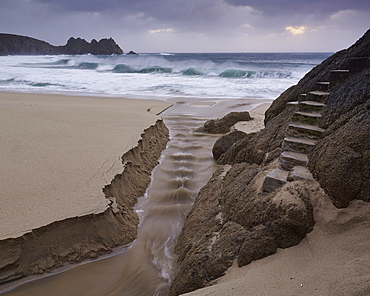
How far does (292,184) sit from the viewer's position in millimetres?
2830

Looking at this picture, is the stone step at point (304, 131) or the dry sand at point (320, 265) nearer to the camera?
the dry sand at point (320, 265)

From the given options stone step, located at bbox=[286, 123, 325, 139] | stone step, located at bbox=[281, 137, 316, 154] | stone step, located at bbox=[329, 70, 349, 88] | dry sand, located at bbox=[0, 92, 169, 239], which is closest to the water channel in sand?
dry sand, located at bbox=[0, 92, 169, 239]

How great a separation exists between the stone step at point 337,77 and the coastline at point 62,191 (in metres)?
3.18

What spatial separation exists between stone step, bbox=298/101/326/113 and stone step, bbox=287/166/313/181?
93 centimetres

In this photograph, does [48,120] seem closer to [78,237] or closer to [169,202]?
[169,202]

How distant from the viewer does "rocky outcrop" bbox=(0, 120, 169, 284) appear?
2939 mm

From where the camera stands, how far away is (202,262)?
2766 mm

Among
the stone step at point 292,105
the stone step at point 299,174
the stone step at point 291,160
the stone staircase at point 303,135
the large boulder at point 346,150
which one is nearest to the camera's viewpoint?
the large boulder at point 346,150

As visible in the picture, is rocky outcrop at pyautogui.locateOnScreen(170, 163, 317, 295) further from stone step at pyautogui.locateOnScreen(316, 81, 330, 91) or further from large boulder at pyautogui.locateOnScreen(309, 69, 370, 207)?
stone step at pyautogui.locateOnScreen(316, 81, 330, 91)

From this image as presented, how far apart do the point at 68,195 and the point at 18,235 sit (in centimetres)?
83

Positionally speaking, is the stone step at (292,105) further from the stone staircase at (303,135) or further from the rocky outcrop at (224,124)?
the rocky outcrop at (224,124)

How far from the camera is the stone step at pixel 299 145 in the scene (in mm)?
3247

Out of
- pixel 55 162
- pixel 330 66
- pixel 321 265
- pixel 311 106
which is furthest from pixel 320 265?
pixel 55 162

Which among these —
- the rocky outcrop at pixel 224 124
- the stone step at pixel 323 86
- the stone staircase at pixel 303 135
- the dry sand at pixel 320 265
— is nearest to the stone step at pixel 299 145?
the stone staircase at pixel 303 135
